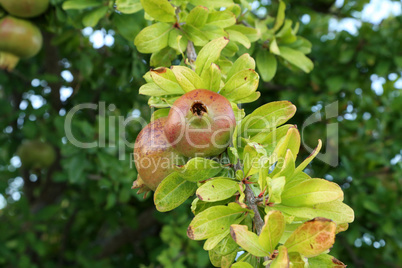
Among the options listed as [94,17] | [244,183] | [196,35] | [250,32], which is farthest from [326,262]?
[94,17]

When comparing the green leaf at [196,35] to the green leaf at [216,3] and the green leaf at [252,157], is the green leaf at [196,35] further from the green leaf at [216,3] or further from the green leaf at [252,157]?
the green leaf at [252,157]

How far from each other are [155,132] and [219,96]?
0.18m

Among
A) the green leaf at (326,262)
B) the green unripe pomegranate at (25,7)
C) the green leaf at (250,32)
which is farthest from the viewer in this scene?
the green unripe pomegranate at (25,7)

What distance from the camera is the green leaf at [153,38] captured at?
991mm

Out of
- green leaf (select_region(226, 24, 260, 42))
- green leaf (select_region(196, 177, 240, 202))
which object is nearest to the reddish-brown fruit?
green leaf (select_region(196, 177, 240, 202))

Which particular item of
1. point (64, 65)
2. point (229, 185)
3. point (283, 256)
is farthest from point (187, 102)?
point (64, 65)

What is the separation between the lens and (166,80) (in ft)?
2.72

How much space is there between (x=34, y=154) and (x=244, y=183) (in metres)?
2.18

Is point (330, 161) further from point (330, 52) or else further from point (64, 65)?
point (64, 65)

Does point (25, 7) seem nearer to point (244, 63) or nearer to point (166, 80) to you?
point (166, 80)

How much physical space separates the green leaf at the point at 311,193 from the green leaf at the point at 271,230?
3.6 inches

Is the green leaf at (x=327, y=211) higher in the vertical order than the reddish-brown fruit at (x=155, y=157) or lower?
higher

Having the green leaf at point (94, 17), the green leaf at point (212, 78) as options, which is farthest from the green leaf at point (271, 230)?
the green leaf at point (94, 17)

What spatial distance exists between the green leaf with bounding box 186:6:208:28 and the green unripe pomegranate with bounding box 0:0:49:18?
36.8 inches
